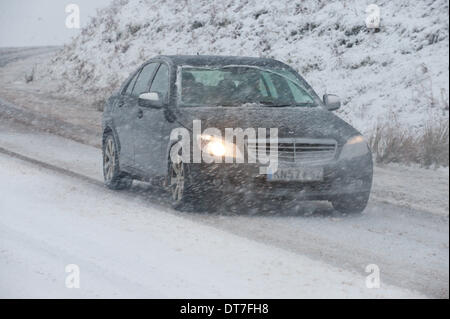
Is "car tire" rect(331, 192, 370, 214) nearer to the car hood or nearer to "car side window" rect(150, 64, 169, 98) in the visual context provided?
the car hood

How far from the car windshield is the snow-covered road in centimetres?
113

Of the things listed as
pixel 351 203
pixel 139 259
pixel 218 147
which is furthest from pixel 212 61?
pixel 139 259

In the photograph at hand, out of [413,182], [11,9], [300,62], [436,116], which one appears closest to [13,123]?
[300,62]

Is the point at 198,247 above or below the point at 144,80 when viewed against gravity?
below

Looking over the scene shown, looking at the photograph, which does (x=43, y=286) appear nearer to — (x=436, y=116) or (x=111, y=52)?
(x=436, y=116)

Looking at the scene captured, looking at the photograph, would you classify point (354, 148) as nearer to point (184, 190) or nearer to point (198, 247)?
point (184, 190)

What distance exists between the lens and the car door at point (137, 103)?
10.9 meters

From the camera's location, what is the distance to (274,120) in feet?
32.2

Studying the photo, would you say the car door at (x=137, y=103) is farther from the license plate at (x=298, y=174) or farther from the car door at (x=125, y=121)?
the license plate at (x=298, y=174)

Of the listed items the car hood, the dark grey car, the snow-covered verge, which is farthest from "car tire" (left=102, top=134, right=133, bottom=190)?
the car hood

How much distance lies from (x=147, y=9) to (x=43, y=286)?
25.4m

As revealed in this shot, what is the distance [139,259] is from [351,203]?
10.2 feet

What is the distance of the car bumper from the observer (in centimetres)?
941

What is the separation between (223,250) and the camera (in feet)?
26.5
